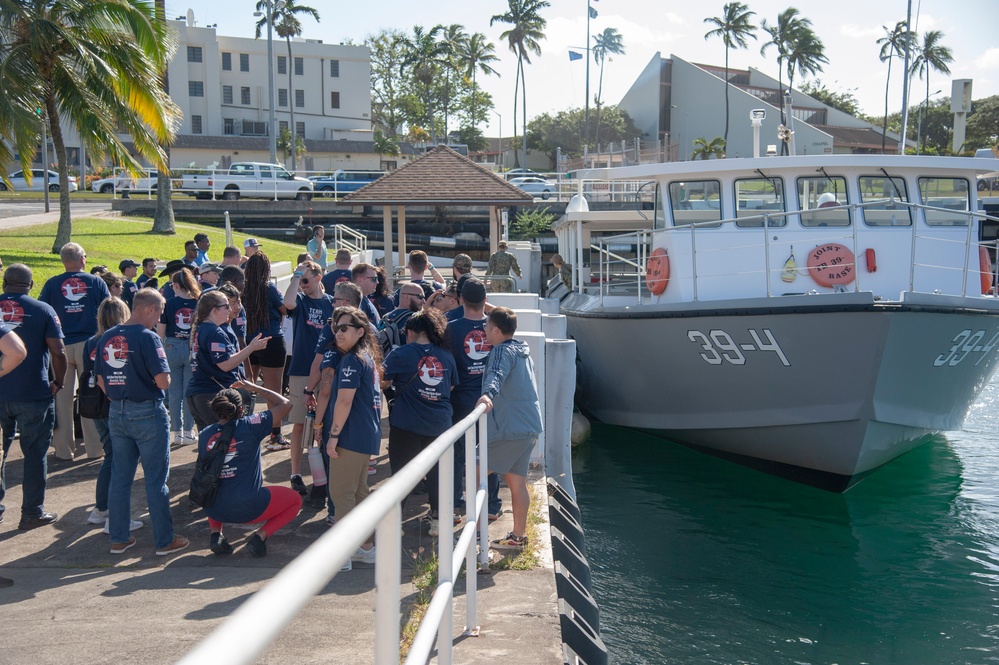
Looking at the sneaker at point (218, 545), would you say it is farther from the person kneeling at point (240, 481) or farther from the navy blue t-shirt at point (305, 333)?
the navy blue t-shirt at point (305, 333)

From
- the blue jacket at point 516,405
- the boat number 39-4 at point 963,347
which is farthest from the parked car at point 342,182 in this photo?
the blue jacket at point 516,405

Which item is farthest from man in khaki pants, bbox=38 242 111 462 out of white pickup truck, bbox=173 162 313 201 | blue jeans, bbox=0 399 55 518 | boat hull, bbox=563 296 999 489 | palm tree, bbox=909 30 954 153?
palm tree, bbox=909 30 954 153

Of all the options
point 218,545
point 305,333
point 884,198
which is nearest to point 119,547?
point 218,545

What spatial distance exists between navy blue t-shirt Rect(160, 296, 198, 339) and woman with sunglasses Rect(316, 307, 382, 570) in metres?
2.91

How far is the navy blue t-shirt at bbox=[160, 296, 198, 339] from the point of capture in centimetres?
799

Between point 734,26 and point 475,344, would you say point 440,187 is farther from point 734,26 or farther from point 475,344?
point 734,26

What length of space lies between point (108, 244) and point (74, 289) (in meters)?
14.3

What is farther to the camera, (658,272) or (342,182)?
(342,182)

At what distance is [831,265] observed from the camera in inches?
412

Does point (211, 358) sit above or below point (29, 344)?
below

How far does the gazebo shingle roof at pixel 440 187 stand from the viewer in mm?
17297

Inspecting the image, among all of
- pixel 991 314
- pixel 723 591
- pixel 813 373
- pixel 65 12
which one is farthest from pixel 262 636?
pixel 65 12

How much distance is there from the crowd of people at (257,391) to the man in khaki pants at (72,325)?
2 centimetres

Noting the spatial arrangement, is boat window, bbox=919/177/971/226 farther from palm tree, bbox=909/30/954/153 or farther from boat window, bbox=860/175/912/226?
palm tree, bbox=909/30/954/153
